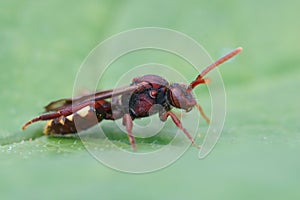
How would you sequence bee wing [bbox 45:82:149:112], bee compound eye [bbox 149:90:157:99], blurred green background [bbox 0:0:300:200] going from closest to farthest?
blurred green background [bbox 0:0:300:200] < bee wing [bbox 45:82:149:112] < bee compound eye [bbox 149:90:157:99]

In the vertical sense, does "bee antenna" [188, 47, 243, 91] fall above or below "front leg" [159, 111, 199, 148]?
above

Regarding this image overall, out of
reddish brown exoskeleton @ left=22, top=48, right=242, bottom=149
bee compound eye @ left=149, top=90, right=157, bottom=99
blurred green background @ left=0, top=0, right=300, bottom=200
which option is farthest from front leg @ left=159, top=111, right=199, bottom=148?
blurred green background @ left=0, top=0, right=300, bottom=200

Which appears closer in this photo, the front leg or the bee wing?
the front leg

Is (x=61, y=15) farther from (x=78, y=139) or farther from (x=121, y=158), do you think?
(x=121, y=158)

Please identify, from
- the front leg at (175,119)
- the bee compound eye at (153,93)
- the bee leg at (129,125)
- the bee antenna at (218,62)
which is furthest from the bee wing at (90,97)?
the bee antenna at (218,62)

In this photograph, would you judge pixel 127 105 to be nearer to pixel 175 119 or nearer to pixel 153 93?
pixel 153 93

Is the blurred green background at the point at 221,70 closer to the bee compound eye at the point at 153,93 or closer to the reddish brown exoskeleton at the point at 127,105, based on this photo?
the reddish brown exoskeleton at the point at 127,105

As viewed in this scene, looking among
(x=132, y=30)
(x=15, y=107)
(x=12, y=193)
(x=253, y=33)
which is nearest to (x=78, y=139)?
(x=15, y=107)

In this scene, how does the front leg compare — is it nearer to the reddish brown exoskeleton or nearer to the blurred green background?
the reddish brown exoskeleton
